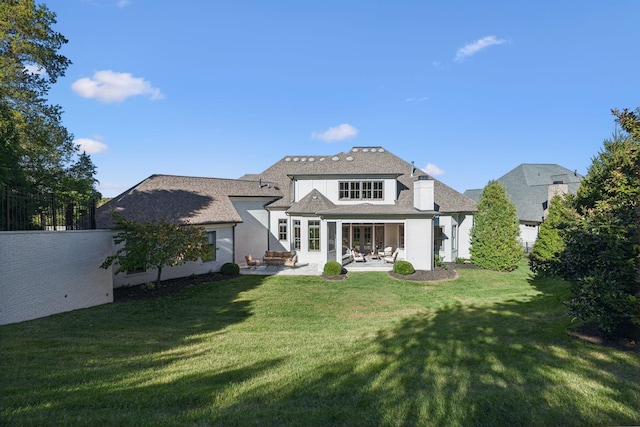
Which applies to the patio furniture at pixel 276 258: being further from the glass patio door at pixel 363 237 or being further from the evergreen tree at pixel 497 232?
the evergreen tree at pixel 497 232

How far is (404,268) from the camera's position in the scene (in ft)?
60.0

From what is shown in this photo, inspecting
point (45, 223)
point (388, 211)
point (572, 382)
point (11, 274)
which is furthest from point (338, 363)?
point (388, 211)

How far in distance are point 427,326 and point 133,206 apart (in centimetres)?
1717

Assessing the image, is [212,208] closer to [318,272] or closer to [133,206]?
[133,206]

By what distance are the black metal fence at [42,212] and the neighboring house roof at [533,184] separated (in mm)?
35904

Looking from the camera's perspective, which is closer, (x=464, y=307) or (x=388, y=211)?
(x=464, y=307)

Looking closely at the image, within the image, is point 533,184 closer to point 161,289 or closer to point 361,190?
point 361,190

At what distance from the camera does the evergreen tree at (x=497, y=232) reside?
66.4 ft

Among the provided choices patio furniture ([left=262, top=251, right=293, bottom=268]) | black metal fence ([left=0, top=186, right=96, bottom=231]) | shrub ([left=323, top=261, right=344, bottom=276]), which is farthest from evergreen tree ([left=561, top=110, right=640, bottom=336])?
black metal fence ([left=0, top=186, right=96, bottom=231])

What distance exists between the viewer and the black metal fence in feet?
32.3

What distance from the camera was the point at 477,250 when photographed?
21406mm

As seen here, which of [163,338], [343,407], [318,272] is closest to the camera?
[343,407]

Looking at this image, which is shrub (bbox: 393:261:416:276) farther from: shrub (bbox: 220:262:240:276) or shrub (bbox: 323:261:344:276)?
shrub (bbox: 220:262:240:276)

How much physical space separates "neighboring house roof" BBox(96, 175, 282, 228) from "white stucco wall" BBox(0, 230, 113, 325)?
2545 mm
